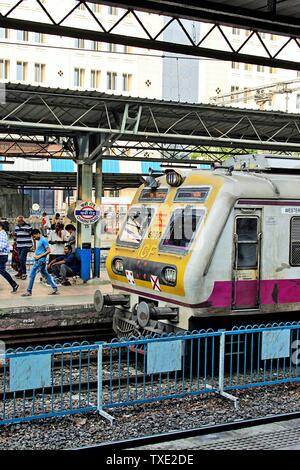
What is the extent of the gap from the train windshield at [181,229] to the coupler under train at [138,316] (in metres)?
0.97

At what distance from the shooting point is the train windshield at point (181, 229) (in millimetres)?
10039

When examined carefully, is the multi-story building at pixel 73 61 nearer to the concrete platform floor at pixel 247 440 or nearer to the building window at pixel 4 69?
the building window at pixel 4 69

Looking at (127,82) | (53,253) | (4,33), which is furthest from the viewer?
(127,82)

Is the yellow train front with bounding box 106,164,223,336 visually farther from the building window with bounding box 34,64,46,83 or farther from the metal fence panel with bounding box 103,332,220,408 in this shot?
the building window with bounding box 34,64,46,83

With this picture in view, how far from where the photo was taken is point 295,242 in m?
10.7

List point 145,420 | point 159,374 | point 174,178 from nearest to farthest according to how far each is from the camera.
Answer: point 145,420, point 159,374, point 174,178

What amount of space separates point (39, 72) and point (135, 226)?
4198 cm

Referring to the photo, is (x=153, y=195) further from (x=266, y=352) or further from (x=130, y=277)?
(x=266, y=352)

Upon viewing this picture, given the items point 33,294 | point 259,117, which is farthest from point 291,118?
point 33,294

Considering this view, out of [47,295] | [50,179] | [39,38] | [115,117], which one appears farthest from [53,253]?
[39,38]

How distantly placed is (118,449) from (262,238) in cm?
457

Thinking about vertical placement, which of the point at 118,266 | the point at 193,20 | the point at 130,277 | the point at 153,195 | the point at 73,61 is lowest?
the point at 130,277

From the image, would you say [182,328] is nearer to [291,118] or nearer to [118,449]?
[118,449]

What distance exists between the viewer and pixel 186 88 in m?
63.8
